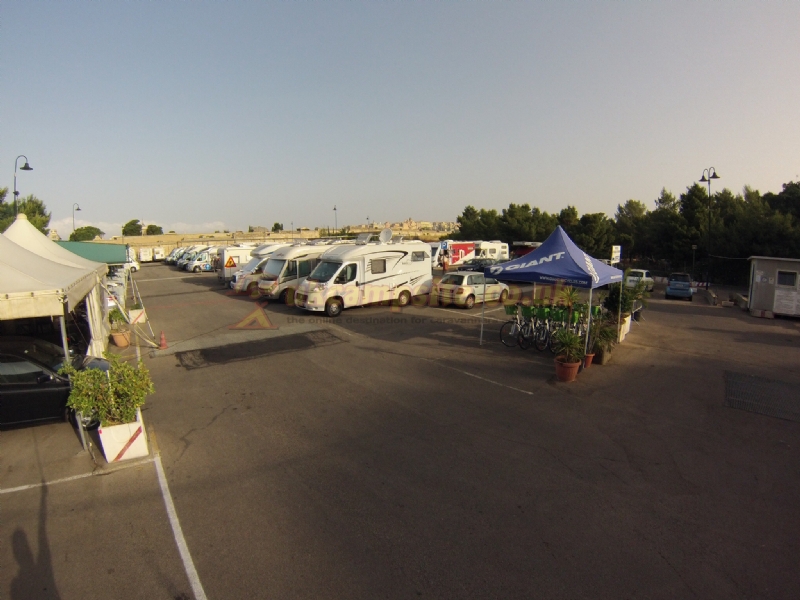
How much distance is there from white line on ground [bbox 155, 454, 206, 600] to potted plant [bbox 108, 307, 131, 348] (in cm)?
826

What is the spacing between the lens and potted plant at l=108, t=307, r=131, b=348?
12.7 meters

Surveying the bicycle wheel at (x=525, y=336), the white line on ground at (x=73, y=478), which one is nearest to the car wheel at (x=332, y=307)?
the bicycle wheel at (x=525, y=336)

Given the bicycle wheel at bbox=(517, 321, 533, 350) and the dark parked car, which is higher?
the dark parked car

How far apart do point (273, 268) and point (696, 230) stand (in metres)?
33.2

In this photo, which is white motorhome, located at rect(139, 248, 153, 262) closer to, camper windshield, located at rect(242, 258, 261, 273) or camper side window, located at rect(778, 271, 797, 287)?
camper windshield, located at rect(242, 258, 261, 273)

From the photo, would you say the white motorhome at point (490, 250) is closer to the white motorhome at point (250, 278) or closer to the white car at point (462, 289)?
the white car at point (462, 289)

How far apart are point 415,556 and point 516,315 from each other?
8978 mm

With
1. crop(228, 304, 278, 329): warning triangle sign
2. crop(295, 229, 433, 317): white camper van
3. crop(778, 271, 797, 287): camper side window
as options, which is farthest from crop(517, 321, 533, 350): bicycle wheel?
crop(778, 271, 797, 287): camper side window

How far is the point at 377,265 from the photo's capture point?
1748 cm

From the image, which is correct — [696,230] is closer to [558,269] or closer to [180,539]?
[558,269]

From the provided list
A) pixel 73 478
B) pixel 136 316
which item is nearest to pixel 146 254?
pixel 136 316

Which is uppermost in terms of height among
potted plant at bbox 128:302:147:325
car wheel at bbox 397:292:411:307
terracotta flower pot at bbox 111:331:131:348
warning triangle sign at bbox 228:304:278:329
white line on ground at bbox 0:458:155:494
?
car wheel at bbox 397:292:411:307

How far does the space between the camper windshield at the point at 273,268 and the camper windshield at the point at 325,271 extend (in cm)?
299

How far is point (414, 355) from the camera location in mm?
11273
